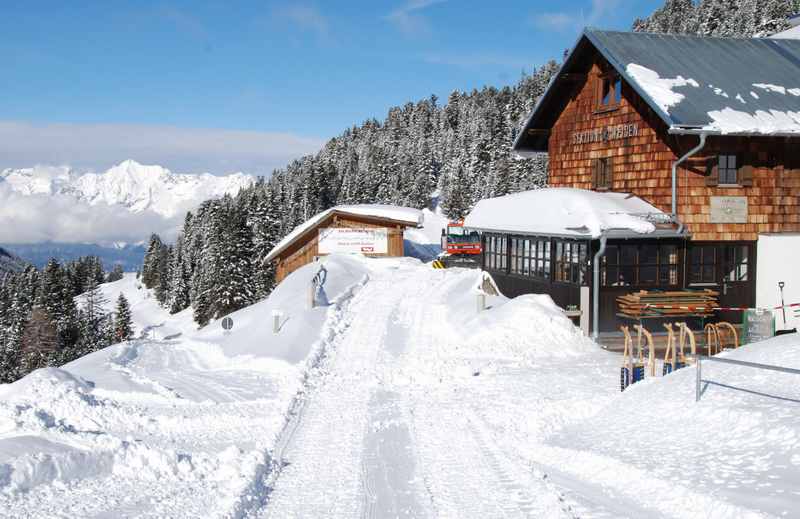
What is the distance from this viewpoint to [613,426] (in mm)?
10883

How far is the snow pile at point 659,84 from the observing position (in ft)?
62.8

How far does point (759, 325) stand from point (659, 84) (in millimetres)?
7419

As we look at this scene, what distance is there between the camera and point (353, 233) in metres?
39.9

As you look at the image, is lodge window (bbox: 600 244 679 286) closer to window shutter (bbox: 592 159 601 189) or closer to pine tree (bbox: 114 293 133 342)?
window shutter (bbox: 592 159 601 189)

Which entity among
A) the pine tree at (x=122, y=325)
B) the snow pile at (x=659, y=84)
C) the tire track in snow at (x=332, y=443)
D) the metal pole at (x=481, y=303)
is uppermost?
the snow pile at (x=659, y=84)

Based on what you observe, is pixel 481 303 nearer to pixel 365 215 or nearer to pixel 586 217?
pixel 586 217

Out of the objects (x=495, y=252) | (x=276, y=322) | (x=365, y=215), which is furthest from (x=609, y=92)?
(x=365, y=215)

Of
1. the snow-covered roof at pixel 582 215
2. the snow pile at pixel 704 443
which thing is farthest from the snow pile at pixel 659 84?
the snow pile at pixel 704 443

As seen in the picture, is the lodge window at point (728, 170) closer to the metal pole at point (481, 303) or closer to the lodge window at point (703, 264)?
the lodge window at point (703, 264)

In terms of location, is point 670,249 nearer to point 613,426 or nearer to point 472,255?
point 613,426

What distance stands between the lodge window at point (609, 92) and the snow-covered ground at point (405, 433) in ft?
26.1

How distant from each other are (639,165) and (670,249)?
2.85 meters

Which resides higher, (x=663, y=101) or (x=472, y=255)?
(x=663, y=101)

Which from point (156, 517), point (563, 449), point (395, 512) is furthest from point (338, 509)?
point (563, 449)
